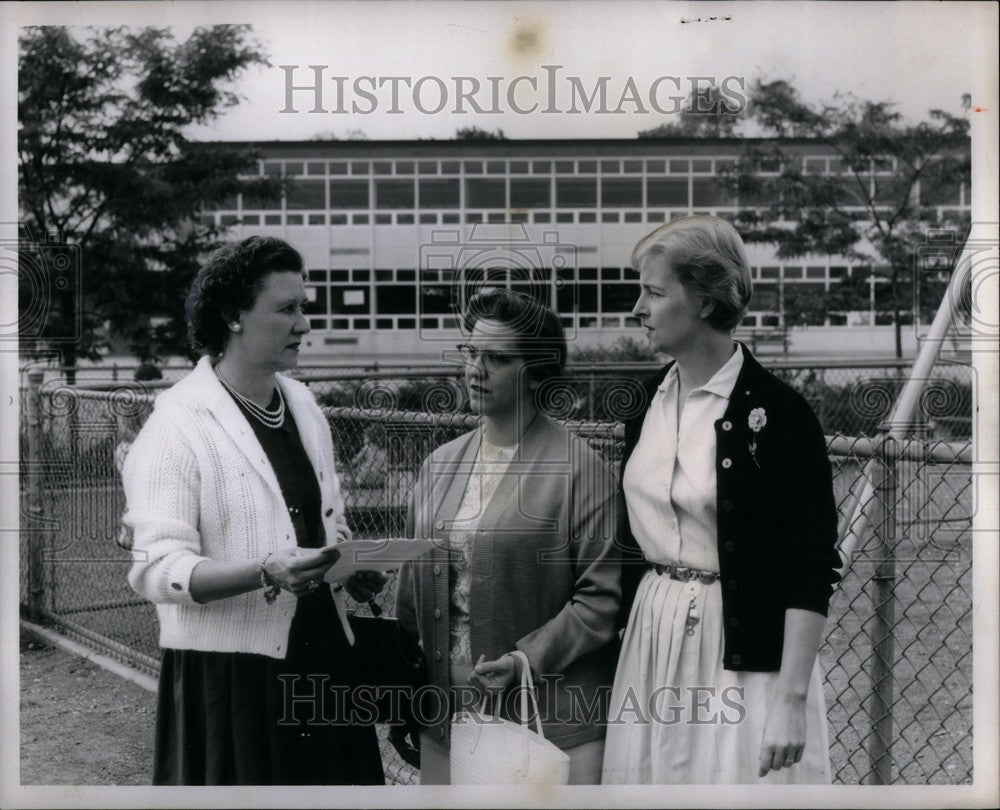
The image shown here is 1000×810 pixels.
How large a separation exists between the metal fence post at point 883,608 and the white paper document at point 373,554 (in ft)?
3.56

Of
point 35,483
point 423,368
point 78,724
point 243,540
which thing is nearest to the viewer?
point 243,540

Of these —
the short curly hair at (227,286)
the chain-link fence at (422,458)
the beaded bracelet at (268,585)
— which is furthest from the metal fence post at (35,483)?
the beaded bracelet at (268,585)

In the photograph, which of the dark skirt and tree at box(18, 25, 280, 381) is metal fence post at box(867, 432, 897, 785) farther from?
tree at box(18, 25, 280, 381)

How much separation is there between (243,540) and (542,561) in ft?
2.13

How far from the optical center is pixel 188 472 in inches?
102

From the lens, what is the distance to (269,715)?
110 inches

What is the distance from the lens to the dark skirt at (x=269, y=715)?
2.71 m

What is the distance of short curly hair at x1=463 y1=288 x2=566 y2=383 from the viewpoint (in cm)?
269

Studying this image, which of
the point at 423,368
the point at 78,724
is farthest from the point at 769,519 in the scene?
the point at 78,724

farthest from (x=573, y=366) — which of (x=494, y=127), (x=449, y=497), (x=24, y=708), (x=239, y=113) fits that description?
(x=24, y=708)

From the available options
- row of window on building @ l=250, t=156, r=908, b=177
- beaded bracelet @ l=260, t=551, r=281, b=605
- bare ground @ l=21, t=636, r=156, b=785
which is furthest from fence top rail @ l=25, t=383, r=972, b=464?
bare ground @ l=21, t=636, r=156, b=785

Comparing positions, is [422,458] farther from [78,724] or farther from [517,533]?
[78,724]

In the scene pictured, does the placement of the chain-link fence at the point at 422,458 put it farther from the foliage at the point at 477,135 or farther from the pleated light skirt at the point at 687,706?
the foliage at the point at 477,135

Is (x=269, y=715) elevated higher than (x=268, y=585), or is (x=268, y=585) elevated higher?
(x=268, y=585)
